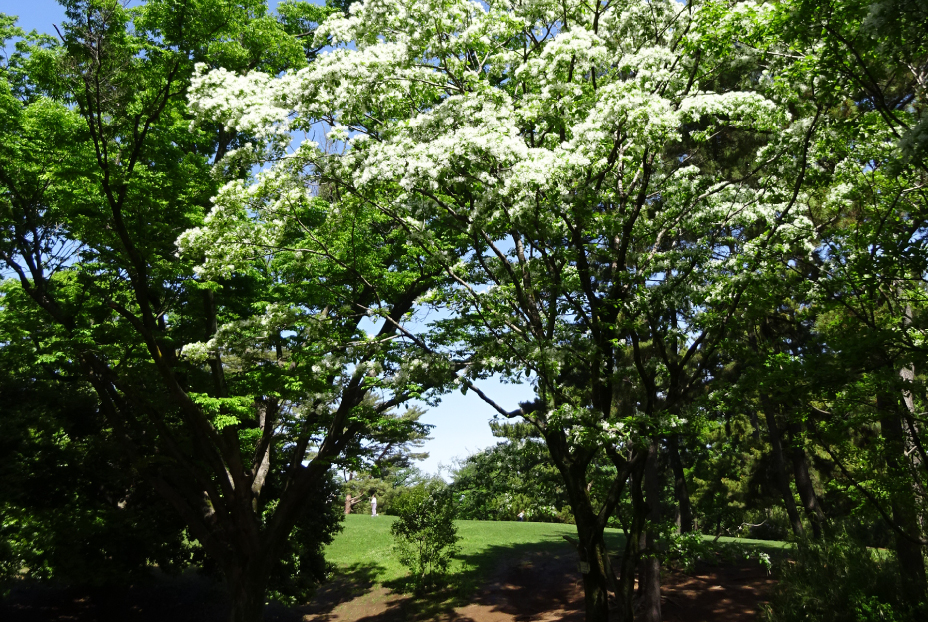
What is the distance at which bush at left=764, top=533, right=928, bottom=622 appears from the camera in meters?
9.10

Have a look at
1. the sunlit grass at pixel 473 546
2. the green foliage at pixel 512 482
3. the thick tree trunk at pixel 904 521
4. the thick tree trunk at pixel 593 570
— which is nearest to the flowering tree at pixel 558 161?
the thick tree trunk at pixel 593 570

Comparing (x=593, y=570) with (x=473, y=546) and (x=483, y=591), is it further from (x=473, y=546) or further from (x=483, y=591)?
(x=473, y=546)

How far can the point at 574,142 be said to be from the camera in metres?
6.70

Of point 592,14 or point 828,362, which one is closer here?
point 828,362

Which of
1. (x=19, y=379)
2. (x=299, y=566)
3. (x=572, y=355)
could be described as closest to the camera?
(x=572, y=355)

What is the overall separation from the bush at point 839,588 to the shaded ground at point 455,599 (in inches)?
73.9

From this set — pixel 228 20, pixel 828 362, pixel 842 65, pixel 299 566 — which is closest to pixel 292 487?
pixel 299 566

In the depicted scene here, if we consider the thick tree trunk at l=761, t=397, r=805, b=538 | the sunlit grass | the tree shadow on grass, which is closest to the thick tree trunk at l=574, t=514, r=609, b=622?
the tree shadow on grass

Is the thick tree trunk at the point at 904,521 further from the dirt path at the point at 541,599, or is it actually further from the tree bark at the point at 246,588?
the tree bark at the point at 246,588

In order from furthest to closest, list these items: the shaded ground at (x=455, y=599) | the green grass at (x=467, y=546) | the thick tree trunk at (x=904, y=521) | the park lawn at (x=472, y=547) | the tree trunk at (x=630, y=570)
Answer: the green grass at (x=467, y=546) < the park lawn at (x=472, y=547) < the shaded ground at (x=455, y=599) < the thick tree trunk at (x=904, y=521) < the tree trunk at (x=630, y=570)

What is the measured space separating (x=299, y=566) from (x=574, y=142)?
50.9ft

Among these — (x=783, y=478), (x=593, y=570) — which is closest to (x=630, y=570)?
(x=593, y=570)

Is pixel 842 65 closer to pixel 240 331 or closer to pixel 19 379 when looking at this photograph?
pixel 240 331

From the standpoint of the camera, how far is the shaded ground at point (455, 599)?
48.4 ft
